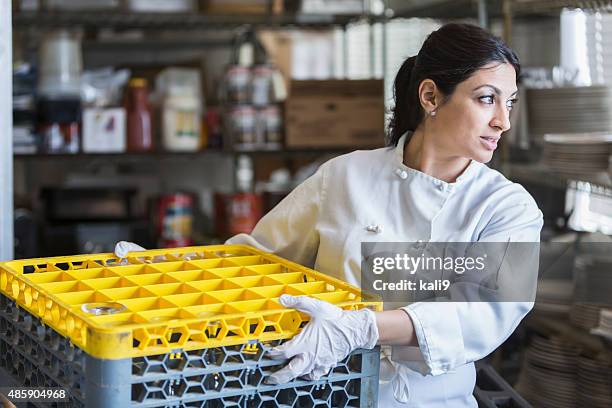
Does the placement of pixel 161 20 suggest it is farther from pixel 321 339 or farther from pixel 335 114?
pixel 321 339

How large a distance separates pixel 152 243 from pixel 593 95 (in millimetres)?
1969

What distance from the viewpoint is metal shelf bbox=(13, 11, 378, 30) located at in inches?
160

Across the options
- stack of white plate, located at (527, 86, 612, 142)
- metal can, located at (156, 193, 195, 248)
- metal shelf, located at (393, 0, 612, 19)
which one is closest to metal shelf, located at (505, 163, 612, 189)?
stack of white plate, located at (527, 86, 612, 142)

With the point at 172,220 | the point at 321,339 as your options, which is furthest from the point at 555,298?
the point at 321,339

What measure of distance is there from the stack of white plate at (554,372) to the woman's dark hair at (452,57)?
1.43 m

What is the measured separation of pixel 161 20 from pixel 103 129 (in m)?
0.58

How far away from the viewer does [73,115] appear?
404 cm

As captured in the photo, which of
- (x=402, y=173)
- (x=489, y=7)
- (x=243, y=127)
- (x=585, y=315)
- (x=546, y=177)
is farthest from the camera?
(x=243, y=127)

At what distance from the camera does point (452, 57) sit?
6.56 ft

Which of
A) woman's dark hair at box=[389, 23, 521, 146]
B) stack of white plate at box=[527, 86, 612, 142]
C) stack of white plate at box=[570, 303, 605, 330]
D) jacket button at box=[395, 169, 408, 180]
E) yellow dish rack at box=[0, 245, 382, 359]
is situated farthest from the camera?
stack of white plate at box=[527, 86, 612, 142]

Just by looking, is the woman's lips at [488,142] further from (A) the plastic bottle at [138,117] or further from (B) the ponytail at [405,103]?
(A) the plastic bottle at [138,117]

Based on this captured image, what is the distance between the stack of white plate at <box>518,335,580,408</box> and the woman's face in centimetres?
151

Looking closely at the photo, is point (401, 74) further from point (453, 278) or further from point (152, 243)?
point (152, 243)

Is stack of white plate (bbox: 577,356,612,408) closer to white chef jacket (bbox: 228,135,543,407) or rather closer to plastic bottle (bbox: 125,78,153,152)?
white chef jacket (bbox: 228,135,543,407)
